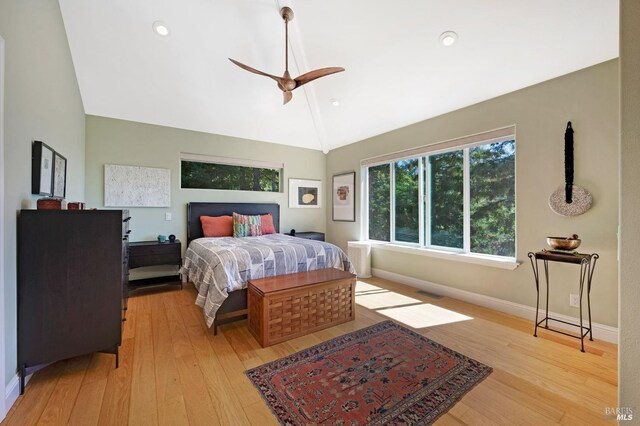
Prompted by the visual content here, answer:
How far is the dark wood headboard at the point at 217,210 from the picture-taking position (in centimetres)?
432

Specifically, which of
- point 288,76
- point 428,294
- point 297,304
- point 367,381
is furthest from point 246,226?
point 367,381

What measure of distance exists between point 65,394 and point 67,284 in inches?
27.6

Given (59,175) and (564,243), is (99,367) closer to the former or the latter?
(59,175)

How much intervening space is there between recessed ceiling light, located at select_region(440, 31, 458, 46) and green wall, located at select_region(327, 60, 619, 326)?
945 mm

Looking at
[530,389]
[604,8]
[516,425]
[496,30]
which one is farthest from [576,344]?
[496,30]

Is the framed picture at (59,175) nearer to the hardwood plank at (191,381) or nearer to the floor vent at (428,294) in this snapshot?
the hardwood plank at (191,381)

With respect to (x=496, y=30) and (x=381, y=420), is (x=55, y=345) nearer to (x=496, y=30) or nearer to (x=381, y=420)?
(x=381, y=420)

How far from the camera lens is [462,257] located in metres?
3.38

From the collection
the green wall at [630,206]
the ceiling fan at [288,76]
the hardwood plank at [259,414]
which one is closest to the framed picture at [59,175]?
the ceiling fan at [288,76]

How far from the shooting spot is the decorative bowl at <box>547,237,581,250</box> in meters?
2.32

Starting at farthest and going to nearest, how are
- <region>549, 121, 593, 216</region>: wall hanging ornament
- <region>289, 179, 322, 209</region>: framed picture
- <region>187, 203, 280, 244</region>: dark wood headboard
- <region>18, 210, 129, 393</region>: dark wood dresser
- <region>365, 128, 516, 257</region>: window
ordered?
<region>289, 179, 322, 209</region>: framed picture, <region>187, 203, 280, 244</region>: dark wood headboard, <region>365, 128, 516, 257</region>: window, <region>549, 121, 593, 216</region>: wall hanging ornament, <region>18, 210, 129, 393</region>: dark wood dresser

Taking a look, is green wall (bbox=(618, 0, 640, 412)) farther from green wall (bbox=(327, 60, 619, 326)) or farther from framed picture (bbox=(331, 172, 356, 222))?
framed picture (bbox=(331, 172, 356, 222))

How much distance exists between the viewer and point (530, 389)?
1.75 meters

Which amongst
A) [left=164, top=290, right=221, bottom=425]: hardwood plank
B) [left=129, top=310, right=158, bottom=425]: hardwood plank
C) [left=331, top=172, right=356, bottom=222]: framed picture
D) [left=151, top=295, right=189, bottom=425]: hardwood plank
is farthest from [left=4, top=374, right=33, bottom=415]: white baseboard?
[left=331, top=172, right=356, bottom=222]: framed picture
